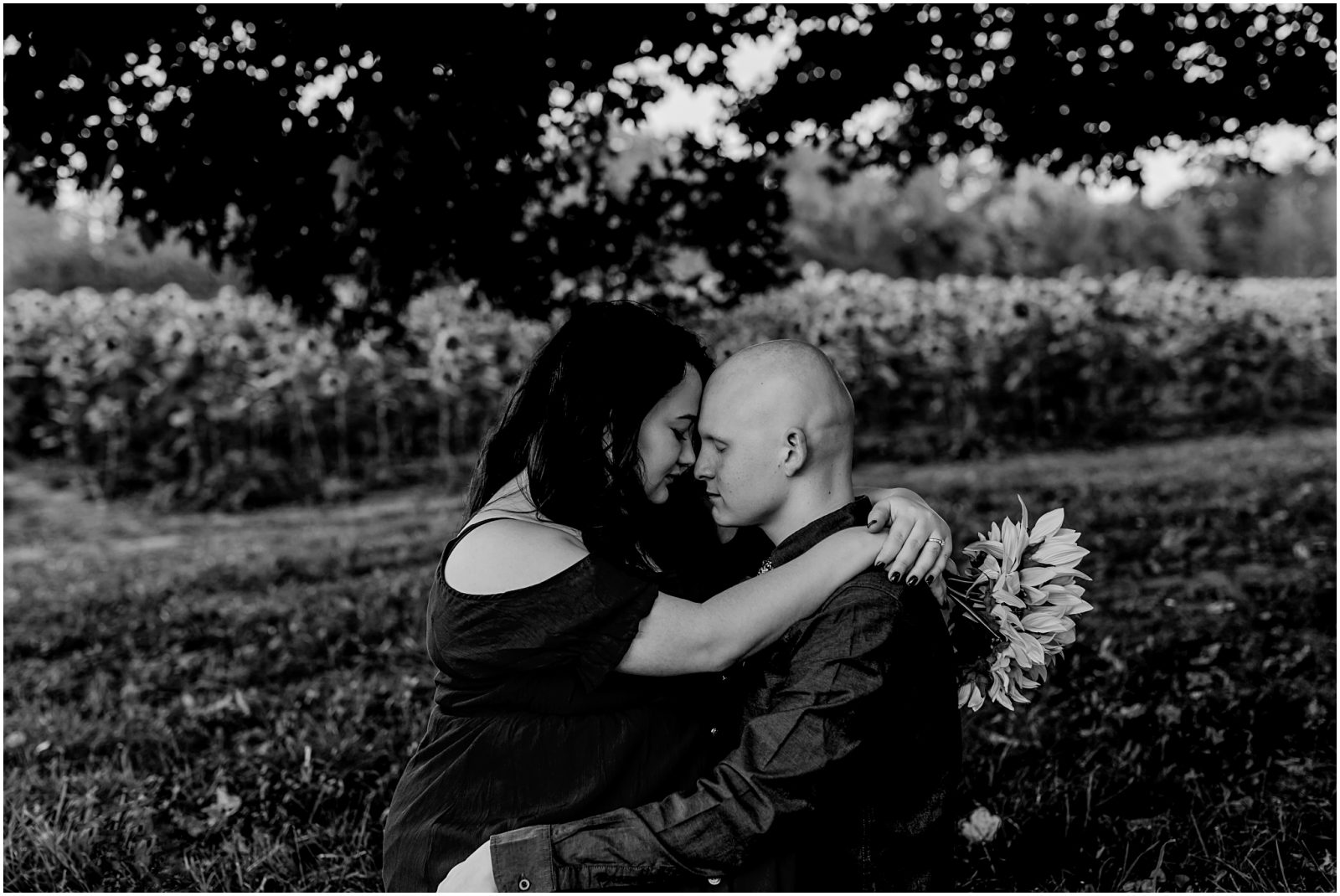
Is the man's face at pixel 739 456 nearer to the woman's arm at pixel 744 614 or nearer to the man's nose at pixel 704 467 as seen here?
the man's nose at pixel 704 467

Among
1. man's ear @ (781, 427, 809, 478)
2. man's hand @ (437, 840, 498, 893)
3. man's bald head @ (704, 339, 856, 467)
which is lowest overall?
man's hand @ (437, 840, 498, 893)

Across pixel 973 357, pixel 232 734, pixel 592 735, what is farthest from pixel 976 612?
pixel 973 357

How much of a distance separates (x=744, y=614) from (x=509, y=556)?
0.38 meters

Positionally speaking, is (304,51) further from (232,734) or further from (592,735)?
(232,734)

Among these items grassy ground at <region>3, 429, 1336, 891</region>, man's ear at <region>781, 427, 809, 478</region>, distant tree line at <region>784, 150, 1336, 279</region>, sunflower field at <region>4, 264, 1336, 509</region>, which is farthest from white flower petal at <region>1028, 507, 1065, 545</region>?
distant tree line at <region>784, 150, 1336, 279</region>

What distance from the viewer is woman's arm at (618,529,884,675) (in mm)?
1782

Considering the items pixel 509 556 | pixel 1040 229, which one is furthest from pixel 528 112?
pixel 1040 229

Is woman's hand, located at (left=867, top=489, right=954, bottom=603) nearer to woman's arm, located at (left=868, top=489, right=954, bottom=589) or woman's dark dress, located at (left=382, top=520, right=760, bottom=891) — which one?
woman's arm, located at (left=868, top=489, right=954, bottom=589)

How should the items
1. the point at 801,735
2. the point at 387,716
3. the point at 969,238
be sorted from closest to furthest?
1. the point at 801,735
2. the point at 387,716
3. the point at 969,238

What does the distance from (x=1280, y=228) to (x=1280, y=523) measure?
3640cm

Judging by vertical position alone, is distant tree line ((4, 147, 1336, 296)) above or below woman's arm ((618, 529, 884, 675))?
above

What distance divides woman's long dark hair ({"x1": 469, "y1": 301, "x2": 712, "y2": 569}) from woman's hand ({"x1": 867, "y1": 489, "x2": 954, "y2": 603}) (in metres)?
0.42

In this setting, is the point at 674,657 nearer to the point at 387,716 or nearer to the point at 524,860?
the point at 524,860

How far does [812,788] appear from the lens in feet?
5.76
